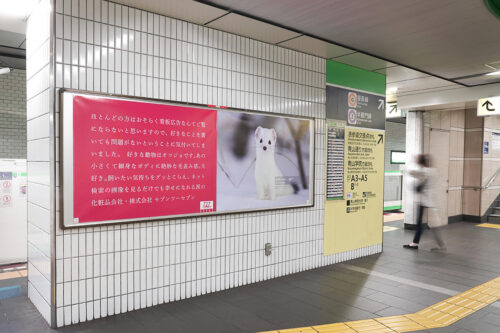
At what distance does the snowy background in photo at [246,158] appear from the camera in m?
4.16

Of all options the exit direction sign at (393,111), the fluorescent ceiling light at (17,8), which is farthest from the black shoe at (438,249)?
the fluorescent ceiling light at (17,8)

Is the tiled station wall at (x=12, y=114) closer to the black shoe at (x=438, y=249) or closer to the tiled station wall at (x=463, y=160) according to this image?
the black shoe at (x=438, y=249)

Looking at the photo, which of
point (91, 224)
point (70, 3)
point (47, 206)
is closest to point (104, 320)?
point (91, 224)

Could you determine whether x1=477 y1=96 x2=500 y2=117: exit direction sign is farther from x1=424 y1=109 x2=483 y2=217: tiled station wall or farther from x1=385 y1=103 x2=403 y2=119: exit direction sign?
x1=424 y1=109 x2=483 y2=217: tiled station wall

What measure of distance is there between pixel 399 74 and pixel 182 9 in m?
4.14

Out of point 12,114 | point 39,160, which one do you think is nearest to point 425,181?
point 39,160

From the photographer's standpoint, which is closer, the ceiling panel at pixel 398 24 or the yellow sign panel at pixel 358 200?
the ceiling panel at pixel 398 24

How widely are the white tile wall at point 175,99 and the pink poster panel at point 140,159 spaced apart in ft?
0.49

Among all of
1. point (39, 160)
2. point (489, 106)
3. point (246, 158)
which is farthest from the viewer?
point (489, 106)

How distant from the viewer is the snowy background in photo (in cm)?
416

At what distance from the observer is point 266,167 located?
455 cm

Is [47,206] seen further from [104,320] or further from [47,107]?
[104,320]

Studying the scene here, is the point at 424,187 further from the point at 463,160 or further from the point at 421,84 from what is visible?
the point at 463,160

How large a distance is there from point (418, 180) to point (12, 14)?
6.34 m
